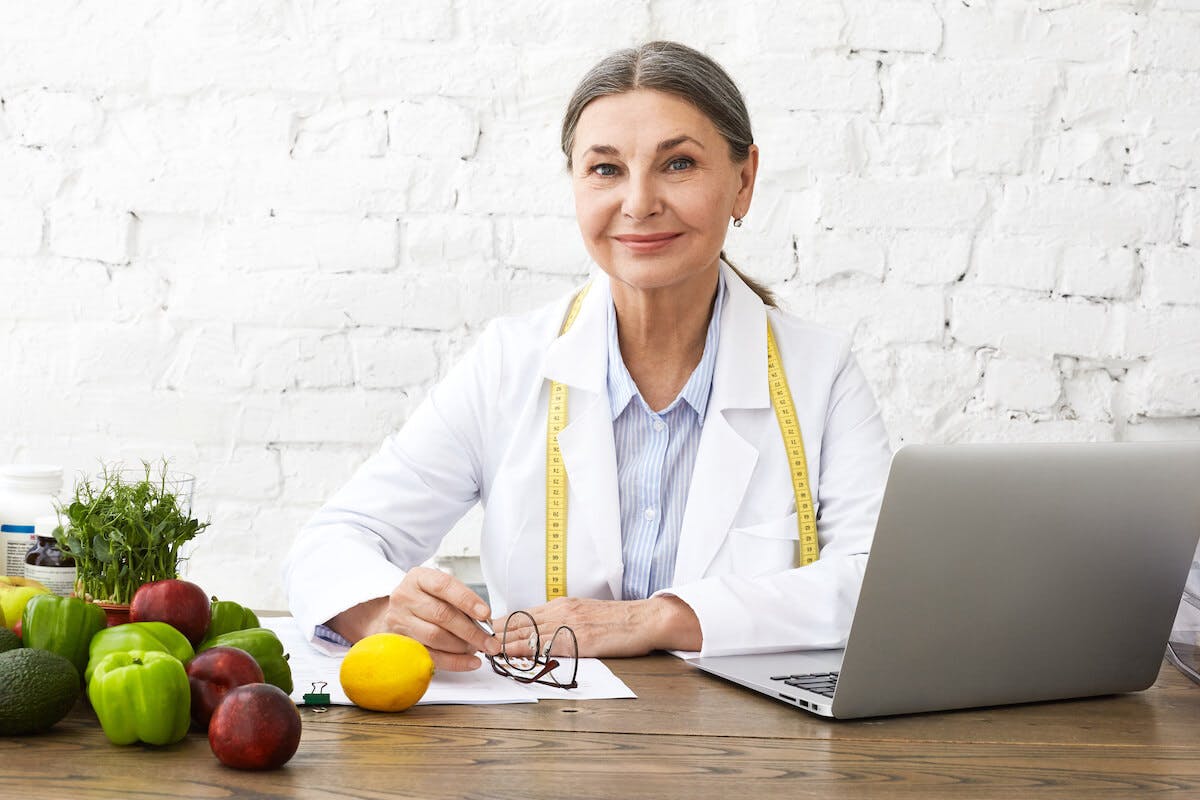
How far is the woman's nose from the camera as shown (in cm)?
202

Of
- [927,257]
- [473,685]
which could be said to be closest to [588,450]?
[473,685]

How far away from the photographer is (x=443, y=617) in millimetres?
1496

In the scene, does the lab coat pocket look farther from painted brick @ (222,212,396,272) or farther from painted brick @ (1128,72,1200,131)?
painted brick @ (1128,72,1200,131)

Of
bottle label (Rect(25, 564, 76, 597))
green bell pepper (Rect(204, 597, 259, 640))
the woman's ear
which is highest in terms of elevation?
the woman's ear

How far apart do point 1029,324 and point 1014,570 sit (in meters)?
1.50

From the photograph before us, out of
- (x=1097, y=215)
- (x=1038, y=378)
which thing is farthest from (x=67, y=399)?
(x=1097, y=215)

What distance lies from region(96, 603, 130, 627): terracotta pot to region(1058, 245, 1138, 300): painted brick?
6.77ft

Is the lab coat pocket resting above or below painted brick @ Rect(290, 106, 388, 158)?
below

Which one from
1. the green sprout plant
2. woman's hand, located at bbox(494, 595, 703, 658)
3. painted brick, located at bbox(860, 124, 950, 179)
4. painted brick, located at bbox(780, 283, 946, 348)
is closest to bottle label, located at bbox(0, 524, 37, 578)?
the green sprout plant

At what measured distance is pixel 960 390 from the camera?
2.69 metres

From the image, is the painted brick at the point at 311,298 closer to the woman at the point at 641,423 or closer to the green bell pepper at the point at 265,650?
the woman at the point at 641,423

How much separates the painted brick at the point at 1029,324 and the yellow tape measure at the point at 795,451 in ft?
2.22

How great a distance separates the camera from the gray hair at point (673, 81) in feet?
6.73

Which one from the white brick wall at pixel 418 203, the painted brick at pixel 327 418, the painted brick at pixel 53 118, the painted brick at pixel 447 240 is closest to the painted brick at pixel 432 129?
the white brick wall at pixel 418 203
